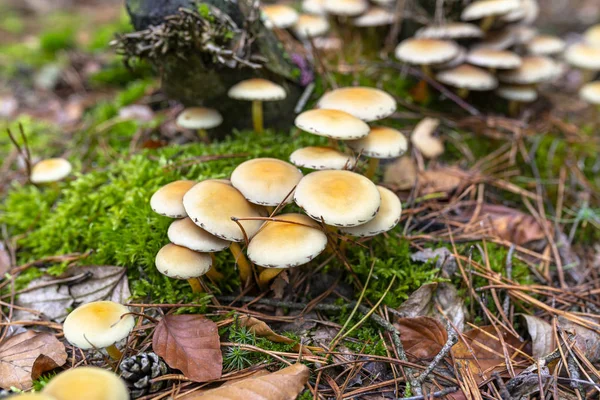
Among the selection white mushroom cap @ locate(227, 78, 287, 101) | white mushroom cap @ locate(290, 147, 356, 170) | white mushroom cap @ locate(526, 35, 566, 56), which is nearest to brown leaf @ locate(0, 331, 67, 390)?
white mushroom cap @ locate(290, 147, 356, 170)

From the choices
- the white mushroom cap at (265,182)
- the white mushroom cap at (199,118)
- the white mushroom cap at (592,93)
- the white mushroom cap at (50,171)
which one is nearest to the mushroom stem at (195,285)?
the white mushroom cap at (265,182)

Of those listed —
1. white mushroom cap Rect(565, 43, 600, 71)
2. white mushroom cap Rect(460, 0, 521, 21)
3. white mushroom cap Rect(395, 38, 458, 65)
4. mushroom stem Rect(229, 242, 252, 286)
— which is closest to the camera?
mushroom stem Rect(229, 242, 252, 286)

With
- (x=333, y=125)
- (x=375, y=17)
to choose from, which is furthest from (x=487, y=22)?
(x=333, y=125)

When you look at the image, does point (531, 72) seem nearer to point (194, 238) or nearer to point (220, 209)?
point (220, 209)

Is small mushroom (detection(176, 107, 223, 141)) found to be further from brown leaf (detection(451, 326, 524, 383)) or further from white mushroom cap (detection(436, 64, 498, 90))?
brown leaf (detection(451, 326, 524, 383))

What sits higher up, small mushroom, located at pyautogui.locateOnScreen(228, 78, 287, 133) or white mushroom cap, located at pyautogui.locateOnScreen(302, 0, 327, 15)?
white mushroom cap, located at pyautogui.locateOnScreen(302, 0, 327, 15)

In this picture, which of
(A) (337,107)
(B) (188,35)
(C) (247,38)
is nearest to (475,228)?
(A) (337,107)

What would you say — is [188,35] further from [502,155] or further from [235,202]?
[502,155]

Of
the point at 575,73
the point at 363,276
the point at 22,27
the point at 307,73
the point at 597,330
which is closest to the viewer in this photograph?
the point at 597,330
